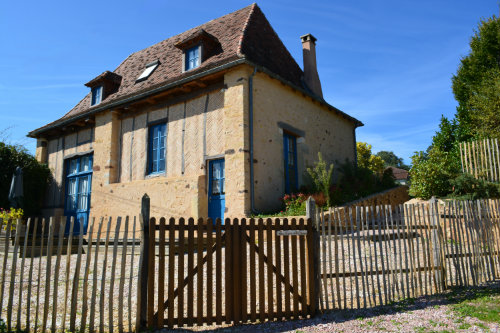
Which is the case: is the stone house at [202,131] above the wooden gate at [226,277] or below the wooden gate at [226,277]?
above

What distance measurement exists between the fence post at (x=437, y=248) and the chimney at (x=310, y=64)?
906 centimetres

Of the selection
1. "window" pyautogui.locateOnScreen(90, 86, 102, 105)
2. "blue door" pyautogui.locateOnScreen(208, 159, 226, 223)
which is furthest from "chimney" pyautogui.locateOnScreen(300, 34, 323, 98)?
"window" pyautogui.locateOnScreen(90, 86, 102, 105)

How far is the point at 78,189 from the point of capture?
546 inches

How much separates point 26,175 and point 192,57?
334 inches

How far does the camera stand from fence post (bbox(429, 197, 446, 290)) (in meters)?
5.07

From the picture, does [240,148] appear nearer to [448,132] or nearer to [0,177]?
[448,132]

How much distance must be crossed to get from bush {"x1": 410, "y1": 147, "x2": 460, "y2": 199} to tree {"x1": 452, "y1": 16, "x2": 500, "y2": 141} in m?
1.93

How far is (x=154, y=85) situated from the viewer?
11391 mm

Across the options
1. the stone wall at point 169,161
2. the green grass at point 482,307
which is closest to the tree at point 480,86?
the green grass at point 482,307

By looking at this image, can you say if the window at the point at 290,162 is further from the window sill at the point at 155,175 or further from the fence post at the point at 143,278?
the fence post at the point at 143,278

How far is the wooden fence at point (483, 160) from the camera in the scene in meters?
8.95

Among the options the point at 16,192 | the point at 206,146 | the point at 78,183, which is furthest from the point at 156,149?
the point at 16,192

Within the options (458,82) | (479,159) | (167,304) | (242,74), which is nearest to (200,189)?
(242,74)

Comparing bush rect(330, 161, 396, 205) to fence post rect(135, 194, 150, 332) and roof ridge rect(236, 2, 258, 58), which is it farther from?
fence post rect(135, 194, 150, 332)
